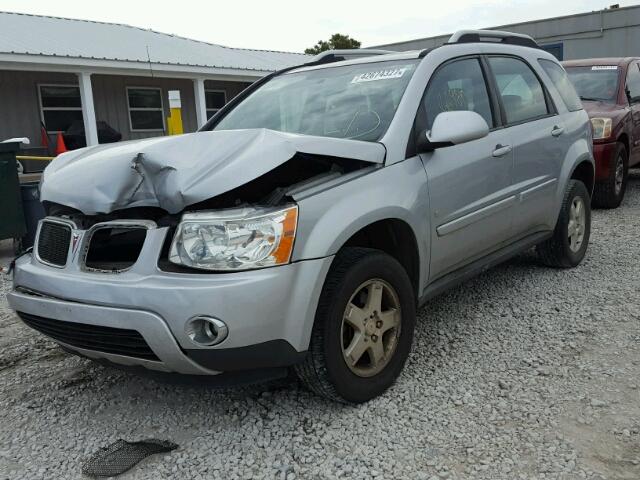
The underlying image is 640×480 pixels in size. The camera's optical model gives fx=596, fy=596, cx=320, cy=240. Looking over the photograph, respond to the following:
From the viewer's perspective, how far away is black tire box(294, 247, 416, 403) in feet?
8.60

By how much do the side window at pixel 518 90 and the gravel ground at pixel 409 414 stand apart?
1426mm

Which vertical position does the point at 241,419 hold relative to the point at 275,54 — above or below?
below

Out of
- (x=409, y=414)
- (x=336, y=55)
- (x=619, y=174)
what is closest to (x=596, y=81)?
(x=619, y=174)

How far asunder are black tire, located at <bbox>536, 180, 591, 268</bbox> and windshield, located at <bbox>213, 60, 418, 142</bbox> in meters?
2.01

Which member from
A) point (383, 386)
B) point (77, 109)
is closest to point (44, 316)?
point (383, 386)

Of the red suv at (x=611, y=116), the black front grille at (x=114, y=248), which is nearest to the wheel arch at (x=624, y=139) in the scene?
the red suv at (x=611, y=116)

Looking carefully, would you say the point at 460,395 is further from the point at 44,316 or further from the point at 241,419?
the point at 44,316

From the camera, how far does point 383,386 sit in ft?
9.66

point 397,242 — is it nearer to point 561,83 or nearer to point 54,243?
point 54,243

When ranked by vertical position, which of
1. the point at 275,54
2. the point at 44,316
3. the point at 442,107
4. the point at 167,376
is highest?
the point at 275,54

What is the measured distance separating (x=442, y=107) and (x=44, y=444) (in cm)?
277

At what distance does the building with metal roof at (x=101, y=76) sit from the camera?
13.7 metres

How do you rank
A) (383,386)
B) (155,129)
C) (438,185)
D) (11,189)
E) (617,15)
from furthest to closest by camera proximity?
1. (617,15)
2. (155,129)
3. (11,189)
4. (438,185)
5. (383,386)

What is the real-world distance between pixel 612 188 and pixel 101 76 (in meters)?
13.0
